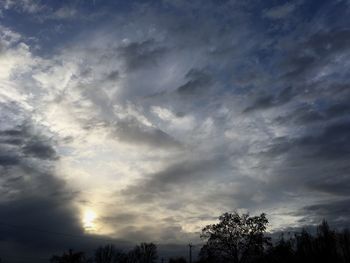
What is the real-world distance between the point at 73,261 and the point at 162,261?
80.9 feet

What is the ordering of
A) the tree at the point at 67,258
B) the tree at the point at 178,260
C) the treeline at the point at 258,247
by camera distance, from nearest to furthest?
the treeline at the point at 258,247 → the tree at the point at 67,258 → the tree at the point at 178,260

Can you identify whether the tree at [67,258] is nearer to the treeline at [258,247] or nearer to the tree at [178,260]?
the treeline at [258,247]

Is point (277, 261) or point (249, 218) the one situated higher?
point (249, 218)

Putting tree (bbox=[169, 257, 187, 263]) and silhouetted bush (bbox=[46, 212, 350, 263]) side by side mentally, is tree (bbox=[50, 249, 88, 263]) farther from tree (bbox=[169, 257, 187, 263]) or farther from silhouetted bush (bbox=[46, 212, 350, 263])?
tree (bbox=[169, 257, 187, 263])

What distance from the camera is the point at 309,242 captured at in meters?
101

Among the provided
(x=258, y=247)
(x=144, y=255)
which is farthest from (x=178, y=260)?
(x=258, y=247)

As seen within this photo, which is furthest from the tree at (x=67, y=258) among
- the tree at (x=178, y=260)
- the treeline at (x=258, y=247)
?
the tree at (x=178, y=260)

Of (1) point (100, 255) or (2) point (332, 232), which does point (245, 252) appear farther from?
(1) point (100, 255)

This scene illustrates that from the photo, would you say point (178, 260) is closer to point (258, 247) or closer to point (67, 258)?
point (67, 258)

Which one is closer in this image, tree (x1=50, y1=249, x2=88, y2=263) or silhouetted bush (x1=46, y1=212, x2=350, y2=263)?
silhouetted bush (x1=46, y1=212, x2=350, y2=263)

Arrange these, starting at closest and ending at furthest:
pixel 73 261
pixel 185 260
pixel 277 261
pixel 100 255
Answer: pixel 277 261 < pixel 73 261 < pixel 100 255 < pixel 185 260

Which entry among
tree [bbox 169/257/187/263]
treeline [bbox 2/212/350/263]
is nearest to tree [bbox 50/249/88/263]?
treeline [bbox 2/212/350/263]

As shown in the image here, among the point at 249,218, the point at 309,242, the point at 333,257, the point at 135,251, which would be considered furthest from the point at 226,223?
the point at 135,251

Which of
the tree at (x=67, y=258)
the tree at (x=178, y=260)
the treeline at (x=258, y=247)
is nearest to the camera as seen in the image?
the treeline at (x=258, y=247)
